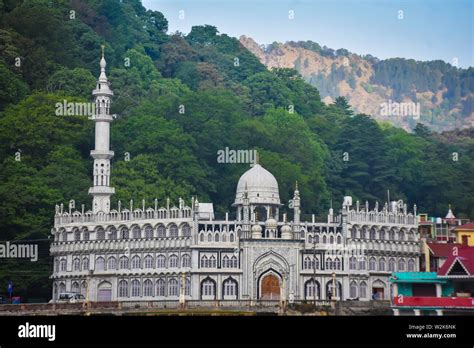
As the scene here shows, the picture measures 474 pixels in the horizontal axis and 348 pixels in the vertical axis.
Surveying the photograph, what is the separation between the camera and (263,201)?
8669 centimetres

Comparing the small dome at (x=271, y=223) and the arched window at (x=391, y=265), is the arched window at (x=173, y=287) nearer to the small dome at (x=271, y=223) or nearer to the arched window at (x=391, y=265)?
the small dome at (x=271, y=223)

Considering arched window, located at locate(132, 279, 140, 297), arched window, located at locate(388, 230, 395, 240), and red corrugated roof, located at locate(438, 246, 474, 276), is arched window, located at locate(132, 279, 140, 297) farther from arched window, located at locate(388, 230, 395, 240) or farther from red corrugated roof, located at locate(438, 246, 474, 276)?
red corrugated roof, located at locate(438, 246, 474, 276)

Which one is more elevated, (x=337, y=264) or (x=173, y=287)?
(x=337, y=264)

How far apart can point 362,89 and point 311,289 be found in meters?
79.0

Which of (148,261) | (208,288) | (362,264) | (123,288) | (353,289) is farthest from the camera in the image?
(362,264)

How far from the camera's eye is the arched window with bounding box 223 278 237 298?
8231cm

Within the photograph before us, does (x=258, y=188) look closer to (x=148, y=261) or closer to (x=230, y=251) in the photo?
(x=230, y=251)

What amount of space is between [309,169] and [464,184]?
14040 mm

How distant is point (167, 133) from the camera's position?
107 m

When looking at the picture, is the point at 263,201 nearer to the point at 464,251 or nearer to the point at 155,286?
the point at 155,286

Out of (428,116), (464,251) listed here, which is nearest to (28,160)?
(464,251)

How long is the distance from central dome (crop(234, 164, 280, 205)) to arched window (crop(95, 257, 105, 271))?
9.76 metres

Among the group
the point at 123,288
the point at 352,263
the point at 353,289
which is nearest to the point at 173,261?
the point at 123,288

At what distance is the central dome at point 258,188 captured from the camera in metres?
86.8
